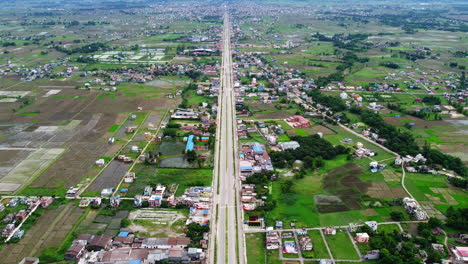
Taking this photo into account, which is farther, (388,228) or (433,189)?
(433,189)

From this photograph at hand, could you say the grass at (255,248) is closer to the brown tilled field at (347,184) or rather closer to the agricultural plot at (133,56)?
the brown tilled field at (347,184)

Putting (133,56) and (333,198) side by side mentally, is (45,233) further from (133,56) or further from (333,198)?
(133,56)

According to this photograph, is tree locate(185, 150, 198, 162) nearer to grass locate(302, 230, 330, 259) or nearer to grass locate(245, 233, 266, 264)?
grass locate(245, 233, 266, 264)

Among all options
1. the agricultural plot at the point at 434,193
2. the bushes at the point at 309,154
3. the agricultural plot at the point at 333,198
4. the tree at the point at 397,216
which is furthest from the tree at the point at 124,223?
the agricultural plot at the point at 434,193

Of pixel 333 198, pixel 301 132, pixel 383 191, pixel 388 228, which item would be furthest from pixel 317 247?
pixel 301 132

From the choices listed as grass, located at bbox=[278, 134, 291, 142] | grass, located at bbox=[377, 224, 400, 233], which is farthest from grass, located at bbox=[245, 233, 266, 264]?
Result: grass, located at bbox=[278, 134, 291, 142]

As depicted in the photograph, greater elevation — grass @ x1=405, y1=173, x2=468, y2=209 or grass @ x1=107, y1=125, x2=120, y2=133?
grass @ x1=107, y1=125, x2=120, y2=133
